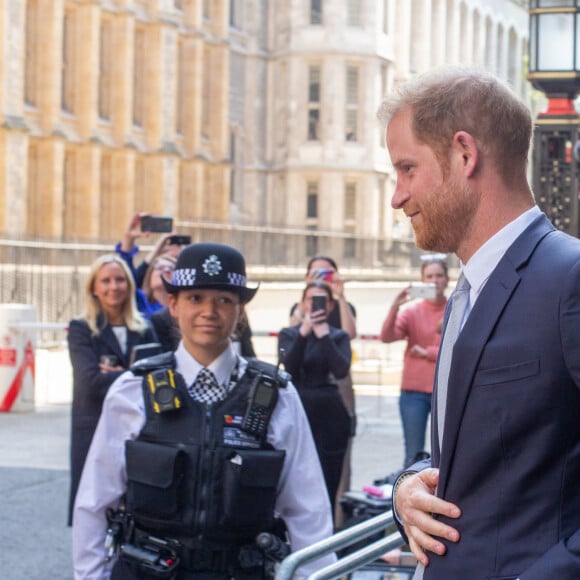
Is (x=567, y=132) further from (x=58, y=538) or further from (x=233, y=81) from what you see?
(x=233, y=81)

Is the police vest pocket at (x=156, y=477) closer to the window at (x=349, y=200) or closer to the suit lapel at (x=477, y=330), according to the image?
the suit lapel at (x=477, y=330)

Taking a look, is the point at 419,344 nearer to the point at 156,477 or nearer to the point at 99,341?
the point at 99,341

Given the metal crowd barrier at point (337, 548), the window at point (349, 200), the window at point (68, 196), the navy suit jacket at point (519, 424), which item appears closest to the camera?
the navy suit jacket at point (519, 424)

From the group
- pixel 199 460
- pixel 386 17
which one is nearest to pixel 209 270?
pixel 199 460

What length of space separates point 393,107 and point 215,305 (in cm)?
188

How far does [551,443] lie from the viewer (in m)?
2.27

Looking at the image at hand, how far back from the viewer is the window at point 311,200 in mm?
43375

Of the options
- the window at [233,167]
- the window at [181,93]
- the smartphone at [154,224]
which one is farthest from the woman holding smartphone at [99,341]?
the window at [233,167]

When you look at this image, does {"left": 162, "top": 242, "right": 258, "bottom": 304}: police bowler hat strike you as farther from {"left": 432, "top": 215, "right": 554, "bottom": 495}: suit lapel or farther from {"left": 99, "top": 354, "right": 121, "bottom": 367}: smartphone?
{"left": 99, "top": 354, "right": 121, "bottom": 367}: smartphone

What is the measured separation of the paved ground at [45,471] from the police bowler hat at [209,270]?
379 centimetres

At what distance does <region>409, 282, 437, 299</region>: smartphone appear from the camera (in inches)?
373

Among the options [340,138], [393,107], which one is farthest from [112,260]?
[340,138]

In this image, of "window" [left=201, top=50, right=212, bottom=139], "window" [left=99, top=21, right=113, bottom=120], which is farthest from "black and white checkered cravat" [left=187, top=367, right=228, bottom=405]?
"window" [left=201, top=50, right=212, bottom=139]

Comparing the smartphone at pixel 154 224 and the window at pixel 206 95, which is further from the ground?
the window at pixel 206 95
